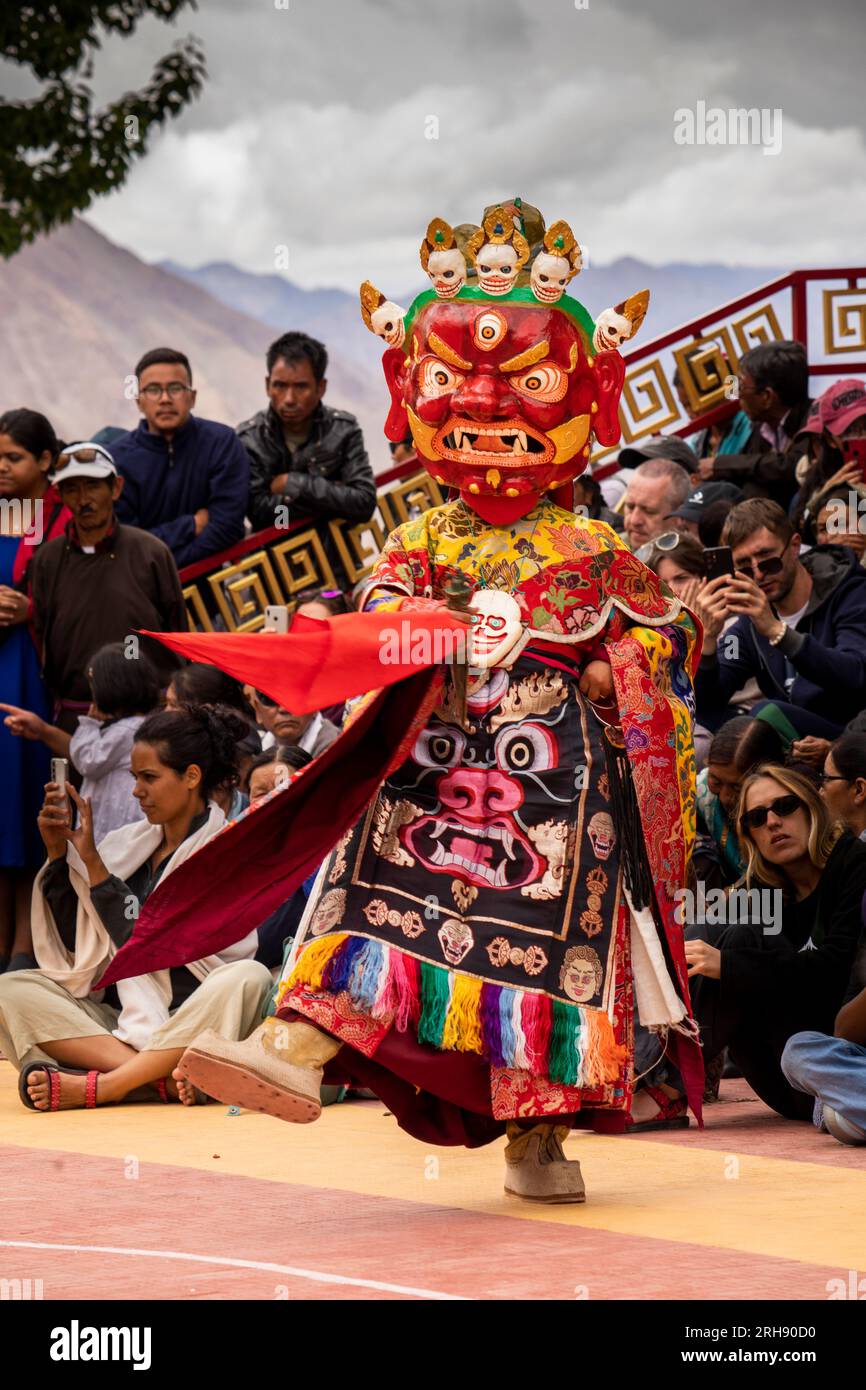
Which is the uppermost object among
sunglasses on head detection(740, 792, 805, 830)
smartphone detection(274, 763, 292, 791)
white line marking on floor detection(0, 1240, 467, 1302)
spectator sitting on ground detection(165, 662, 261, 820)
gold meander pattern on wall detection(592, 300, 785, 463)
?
gold meander pattern on wall detection(592, 300, 785, 463)

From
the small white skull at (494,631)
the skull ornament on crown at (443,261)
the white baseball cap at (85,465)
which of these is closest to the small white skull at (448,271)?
the skull ornament on crown at (443,261)

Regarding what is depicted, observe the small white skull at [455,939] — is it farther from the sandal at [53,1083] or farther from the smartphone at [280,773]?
the smartphone at [280,773]

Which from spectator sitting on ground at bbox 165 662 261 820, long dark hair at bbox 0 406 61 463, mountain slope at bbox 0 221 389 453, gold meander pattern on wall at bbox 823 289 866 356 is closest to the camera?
spectator sitting on ground at bbox 165 662 261 820

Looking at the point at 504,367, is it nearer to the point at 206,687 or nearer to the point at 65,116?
the point at 206,687

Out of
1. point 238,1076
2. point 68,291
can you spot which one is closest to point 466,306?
point 238,1076

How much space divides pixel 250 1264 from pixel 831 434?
542 centimetres

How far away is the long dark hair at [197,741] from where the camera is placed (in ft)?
21.2

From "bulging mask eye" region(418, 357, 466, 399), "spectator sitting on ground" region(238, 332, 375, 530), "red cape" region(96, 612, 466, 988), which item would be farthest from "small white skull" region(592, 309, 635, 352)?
"spectator sitting on ground" region(238, 332, 375, 530)

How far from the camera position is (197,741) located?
21.2 feet

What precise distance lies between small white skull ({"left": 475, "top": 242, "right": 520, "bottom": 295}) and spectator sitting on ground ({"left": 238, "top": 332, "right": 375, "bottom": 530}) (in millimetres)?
4088

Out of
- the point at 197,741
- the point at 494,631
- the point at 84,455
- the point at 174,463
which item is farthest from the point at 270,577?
the point at 494,631

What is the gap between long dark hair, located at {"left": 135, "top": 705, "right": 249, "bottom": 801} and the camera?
645 centimetres

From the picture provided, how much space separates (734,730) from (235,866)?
229 centimetres

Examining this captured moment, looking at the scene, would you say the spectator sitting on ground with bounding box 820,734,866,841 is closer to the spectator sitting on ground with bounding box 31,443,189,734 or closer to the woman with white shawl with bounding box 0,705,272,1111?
the woman with white shawl with bounding box 0,705,272,1111
